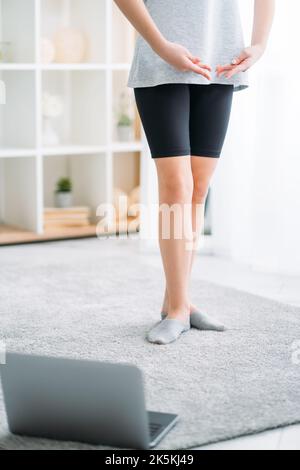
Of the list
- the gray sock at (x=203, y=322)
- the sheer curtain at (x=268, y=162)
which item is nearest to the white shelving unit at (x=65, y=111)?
the sheer curtain at (x=268, y=162)

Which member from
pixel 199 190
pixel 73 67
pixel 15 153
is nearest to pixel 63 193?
pixel 15 153

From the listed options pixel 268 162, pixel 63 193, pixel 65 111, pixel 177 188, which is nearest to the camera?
pixel 177 188

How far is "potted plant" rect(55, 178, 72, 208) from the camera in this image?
391 centimetres

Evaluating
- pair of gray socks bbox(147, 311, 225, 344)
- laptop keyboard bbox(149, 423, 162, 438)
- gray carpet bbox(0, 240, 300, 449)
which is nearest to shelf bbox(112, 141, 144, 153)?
gray carpet bbox(0, 240, 300, 449)

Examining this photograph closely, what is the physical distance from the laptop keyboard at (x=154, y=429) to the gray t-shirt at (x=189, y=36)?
2.91 feet

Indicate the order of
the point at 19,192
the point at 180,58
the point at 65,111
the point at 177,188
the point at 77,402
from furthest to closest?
1. the point at 65,111
2. the point at 19,192
3. the point at 177,188
4. the point at 180,58
5. the point at 77,402

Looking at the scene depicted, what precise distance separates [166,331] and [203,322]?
6.1 inches

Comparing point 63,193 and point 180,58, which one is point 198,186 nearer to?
point 180,58

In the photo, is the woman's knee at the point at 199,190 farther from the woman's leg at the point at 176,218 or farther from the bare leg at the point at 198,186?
the woman's leg at the point at 176,218

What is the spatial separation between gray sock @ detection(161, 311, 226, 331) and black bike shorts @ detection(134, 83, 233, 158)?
0.44 metres

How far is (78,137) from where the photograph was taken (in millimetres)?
4020

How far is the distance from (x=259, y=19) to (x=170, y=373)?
1.00 m

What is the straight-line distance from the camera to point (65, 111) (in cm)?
405
